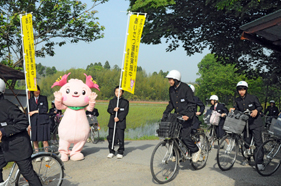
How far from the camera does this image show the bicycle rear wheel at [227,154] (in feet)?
21.0

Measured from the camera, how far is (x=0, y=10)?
472 inches

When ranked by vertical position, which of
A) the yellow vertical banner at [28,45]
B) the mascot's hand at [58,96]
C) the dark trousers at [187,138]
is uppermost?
the yellow vertical banner at [28,45]

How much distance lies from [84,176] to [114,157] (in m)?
1.92

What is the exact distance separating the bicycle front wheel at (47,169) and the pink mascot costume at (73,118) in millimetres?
2746

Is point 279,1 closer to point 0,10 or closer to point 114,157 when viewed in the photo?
point 114,157

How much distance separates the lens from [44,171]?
4539 mm

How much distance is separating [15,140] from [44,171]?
902 millimetres

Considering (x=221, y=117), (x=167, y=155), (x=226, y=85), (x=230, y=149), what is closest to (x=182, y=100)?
(x=167, y=155)

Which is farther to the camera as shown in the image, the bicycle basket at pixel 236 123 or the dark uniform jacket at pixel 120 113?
the dark uniform jacket at pixel 120 113

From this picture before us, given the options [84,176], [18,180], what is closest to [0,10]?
[84,176]

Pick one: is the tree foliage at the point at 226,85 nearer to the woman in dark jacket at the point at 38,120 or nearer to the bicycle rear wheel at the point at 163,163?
the woman in dark jacket at the point at 38,120

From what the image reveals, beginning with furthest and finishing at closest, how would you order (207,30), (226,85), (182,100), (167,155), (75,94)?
(226,85)
(207,30)
(75,94)
(182,100)
(167,155)

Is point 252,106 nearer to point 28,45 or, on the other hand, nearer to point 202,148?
point 202,148

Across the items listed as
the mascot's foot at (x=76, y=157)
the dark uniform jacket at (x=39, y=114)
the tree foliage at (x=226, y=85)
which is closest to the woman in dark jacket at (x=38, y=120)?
the dark uniform jacket at (x=39, y=114)
